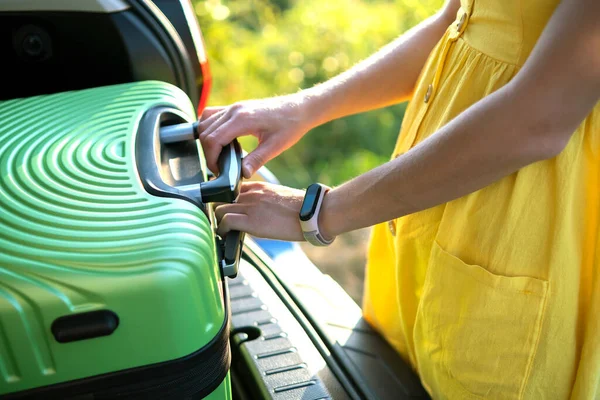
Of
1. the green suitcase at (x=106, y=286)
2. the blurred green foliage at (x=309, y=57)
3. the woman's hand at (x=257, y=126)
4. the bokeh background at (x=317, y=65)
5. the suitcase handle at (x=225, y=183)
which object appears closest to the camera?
the green suitcase at (x=106, y=286)

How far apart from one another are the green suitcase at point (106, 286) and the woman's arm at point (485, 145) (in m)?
0.14

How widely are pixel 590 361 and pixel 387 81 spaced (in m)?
0.57

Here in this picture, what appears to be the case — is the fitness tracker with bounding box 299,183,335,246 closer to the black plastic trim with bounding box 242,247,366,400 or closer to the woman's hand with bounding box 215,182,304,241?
the woman's hand with bounding box 215,182,304,241

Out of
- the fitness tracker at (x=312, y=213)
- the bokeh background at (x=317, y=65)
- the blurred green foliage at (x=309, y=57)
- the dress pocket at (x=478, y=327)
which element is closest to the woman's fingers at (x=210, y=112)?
the fitness tracker at (x=312, y=213)

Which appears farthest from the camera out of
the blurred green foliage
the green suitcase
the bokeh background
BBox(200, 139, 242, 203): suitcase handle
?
the blurred green foliage

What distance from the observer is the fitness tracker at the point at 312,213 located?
958mm

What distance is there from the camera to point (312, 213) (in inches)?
37.7

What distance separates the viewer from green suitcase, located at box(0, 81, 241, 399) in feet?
2.33

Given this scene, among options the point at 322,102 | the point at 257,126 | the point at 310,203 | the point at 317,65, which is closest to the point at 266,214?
the point at 310,203

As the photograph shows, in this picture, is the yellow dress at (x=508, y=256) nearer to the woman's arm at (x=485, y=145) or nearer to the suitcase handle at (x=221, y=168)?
the woman's arm at (x=485, y=145)

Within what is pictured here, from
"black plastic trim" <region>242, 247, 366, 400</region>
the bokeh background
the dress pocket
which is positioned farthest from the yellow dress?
the bokeh background

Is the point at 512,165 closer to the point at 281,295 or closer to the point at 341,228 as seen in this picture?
the point at 341,228

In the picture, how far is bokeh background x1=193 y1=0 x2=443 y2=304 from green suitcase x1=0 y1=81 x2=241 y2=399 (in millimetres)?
2243

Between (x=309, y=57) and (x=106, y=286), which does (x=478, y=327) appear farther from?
(x=309, y=57)
